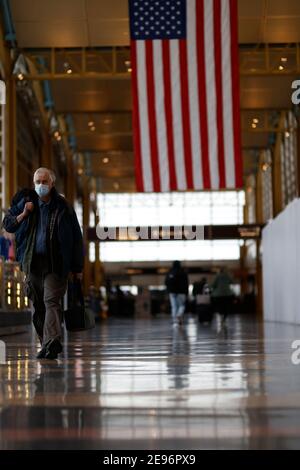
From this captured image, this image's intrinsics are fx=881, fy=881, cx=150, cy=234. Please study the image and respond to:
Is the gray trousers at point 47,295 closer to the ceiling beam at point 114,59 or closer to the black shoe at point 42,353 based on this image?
the black shoe at point 42,353

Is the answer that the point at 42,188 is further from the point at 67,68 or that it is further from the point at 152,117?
the point at 67,68

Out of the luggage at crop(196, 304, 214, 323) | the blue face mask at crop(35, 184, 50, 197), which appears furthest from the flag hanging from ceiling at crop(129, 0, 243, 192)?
the blue face mask at crop(35, 184, 50, 197)

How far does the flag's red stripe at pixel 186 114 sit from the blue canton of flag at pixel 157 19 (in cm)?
30

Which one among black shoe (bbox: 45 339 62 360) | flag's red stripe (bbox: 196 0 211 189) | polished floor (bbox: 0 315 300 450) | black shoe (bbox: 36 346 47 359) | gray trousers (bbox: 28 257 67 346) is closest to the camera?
polished floor (bbox: 0 315 300 450)

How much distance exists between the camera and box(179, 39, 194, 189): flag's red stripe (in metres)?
18.0

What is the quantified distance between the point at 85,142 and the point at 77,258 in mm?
36574

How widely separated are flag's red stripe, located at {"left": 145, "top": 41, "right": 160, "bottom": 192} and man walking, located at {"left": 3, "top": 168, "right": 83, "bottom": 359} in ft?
33.5

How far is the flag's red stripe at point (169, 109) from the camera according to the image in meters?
18.1

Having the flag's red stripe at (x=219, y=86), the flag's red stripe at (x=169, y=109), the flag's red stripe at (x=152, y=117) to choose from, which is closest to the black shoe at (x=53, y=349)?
the flag's red stripe at (x=219, y=86)

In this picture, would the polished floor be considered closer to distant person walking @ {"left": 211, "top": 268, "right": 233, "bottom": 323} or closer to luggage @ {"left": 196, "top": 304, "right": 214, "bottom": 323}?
distant person walking @ {"left": 211, "top": 268, "right": 233, "bottom": 323}

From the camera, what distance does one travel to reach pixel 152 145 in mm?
18484

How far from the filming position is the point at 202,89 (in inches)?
715
